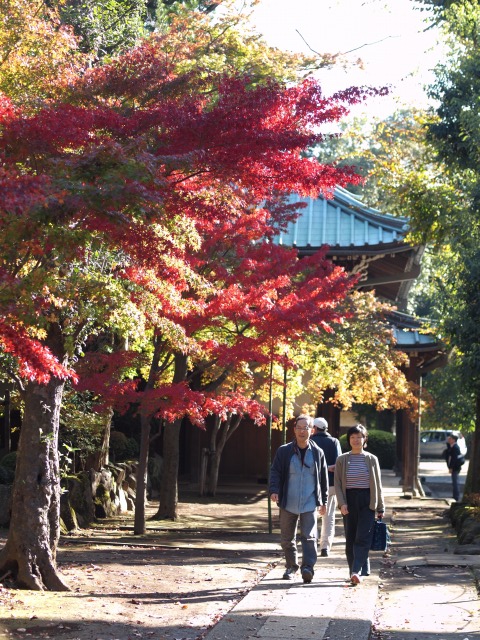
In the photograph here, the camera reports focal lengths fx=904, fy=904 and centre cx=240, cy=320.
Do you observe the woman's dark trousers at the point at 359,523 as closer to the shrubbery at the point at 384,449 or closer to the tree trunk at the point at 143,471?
the tree trunk at the point at 143,471

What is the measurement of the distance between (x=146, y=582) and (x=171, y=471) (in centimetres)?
715

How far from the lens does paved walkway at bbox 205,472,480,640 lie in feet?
23.3

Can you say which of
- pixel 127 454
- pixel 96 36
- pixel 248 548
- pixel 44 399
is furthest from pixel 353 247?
pixel 44 399

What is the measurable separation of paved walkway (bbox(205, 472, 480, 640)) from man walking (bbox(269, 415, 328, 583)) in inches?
16.5

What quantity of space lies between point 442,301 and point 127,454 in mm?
Answer: 9337

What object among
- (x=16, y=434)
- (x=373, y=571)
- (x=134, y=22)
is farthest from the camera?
(x=16, y=434)

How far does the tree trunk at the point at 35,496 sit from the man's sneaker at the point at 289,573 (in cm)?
228

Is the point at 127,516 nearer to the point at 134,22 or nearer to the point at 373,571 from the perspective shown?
the point at 373,571

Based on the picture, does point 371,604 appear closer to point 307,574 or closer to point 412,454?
point 307,574

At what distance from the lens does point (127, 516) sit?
17.3 m

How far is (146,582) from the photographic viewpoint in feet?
31.9

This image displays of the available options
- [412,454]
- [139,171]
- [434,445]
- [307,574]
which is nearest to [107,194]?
[139,171]

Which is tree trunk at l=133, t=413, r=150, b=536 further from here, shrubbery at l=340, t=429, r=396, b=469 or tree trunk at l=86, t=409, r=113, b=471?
shrubbery at l=340, t=429, r=396, b=469

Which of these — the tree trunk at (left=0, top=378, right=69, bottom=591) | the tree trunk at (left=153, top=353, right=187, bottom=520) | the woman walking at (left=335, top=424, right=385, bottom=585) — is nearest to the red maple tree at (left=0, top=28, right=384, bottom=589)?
the tree trunk at (left=0, top=378, right=69, bottom=591)
